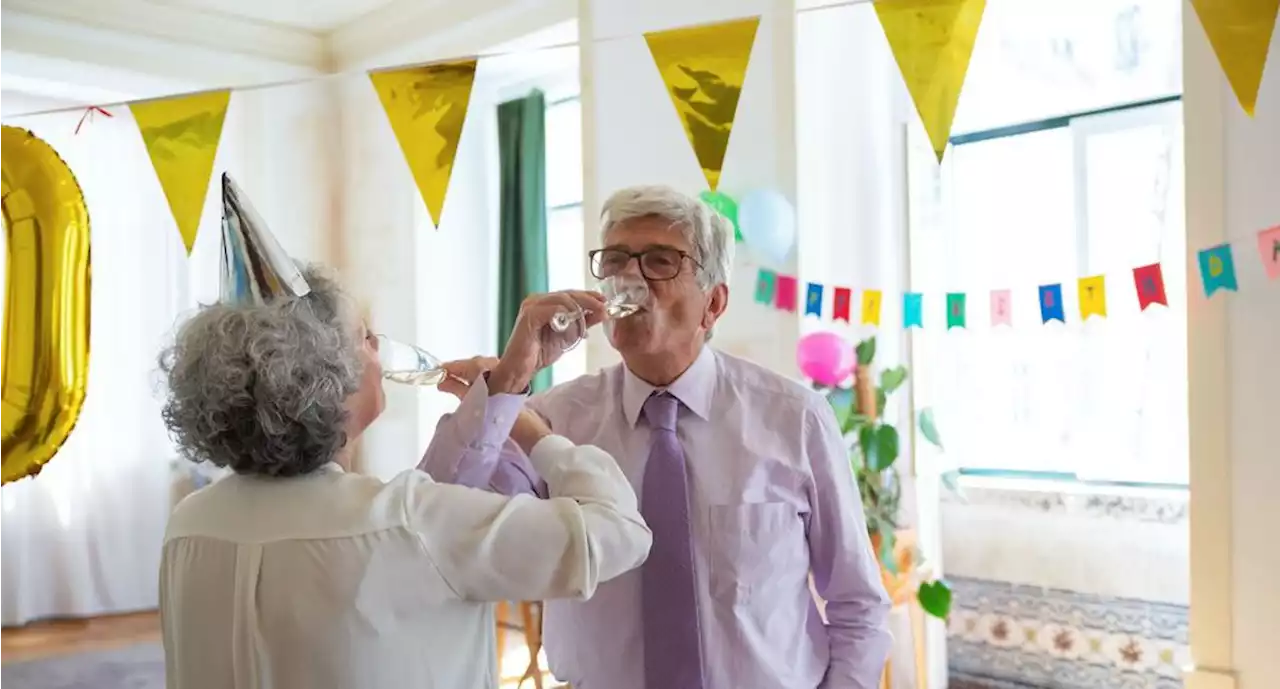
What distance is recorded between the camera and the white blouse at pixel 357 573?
0.96m

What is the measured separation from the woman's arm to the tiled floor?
332 centimetres

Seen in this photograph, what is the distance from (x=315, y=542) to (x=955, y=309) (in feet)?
8.90

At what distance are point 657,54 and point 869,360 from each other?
1602mm

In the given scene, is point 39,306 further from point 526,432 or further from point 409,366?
point 526,432

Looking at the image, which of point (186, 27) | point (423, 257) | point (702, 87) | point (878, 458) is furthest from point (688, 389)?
point (186, 27)

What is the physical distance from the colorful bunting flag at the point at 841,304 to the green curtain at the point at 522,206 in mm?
2061

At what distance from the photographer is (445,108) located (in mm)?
2375

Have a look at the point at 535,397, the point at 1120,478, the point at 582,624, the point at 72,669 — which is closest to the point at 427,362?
the point at 535,397

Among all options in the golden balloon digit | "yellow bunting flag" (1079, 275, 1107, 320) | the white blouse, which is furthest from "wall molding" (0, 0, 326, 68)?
the white blouse

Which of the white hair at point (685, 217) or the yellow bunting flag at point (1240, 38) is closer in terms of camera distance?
the white hair at point (685, 217)

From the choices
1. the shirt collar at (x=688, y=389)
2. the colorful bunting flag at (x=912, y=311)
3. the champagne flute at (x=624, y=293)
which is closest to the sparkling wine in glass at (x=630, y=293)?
the champagne flute at (x=624, y=293)

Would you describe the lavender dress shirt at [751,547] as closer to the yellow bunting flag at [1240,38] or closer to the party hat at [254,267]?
the party hat at [254,267]

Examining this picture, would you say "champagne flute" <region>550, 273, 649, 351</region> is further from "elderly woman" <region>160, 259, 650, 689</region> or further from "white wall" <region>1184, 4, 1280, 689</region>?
"white wall" <region>1184, 4, 1280, 689</region>

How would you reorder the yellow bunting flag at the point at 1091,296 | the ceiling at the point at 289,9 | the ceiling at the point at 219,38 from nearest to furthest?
the yellow bunting flag at the point at 1091,296 < the ceiling at the point at 219,38 < the ceiling at the point at 289,9
